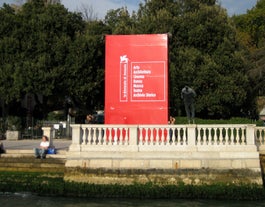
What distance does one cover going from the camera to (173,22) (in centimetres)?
3069

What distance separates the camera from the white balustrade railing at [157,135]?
14.5 meters

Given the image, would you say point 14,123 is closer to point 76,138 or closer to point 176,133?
point 76,138

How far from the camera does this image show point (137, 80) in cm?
1714

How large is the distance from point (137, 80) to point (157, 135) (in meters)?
3.27

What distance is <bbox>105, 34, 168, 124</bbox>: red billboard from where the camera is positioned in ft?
55.9

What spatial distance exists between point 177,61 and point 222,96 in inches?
152

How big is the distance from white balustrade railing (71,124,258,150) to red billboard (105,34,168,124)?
7.08ft

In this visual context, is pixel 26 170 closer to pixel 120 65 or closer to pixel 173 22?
pixel 120 65

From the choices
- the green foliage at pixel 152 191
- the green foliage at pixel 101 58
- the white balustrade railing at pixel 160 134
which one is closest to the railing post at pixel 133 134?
the white balustrade railing at pixel 160 134

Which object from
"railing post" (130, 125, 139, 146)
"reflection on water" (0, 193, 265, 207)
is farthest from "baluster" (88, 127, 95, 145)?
"reflection on water" (0, 193, 265, 207)

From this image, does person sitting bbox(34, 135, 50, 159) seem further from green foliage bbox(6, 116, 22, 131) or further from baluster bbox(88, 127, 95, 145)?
green foliage bbox(6, 116, 22, 131)

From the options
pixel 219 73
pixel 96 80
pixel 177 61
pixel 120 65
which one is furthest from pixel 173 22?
pixel 120 65

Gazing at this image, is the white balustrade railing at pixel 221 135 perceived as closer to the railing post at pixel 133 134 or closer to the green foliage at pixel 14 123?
the railing post at pixel 133 134

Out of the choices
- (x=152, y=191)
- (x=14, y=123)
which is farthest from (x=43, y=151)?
(x=14, y=123)
